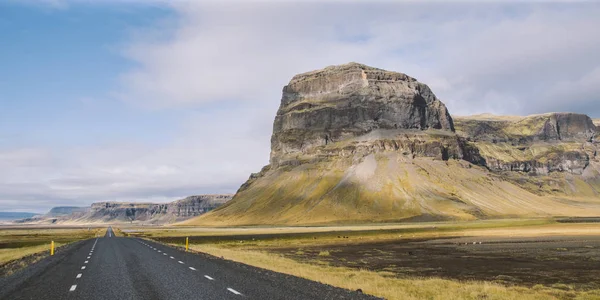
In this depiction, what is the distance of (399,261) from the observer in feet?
138

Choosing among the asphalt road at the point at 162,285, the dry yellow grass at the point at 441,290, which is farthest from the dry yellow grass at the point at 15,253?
the dry yellow grass at the point at 441,290

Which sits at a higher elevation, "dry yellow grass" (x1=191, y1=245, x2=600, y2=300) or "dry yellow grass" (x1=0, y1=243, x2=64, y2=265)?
"dry yellow grass" (x1=0, y1=243, x2=64, y2=265)

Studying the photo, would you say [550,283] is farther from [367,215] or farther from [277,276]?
[367,215]

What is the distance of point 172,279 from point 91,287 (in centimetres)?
354

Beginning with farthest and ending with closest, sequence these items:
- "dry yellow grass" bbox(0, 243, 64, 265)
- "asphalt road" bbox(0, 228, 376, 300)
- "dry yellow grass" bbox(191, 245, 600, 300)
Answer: "dry yellow grass" bbox(0, 243, 64, 265), "dry yellow grass" bbox(191, 245, 600, 300), "asphalt road" bbox(0, 228, 376, 300)

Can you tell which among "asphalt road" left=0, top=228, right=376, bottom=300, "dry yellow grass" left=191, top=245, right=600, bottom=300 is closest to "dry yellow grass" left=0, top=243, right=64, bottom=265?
"asphalt road" left=0, top=228, right=376, bottom=300

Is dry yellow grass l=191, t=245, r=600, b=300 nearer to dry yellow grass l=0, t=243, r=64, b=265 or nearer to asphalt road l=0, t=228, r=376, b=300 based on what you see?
asphalt road l=0, t=228, r=376, b=300

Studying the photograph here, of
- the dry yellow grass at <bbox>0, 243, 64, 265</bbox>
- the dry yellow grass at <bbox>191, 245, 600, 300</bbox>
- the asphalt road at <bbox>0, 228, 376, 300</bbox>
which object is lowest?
the dry yellow grass at <bbox>191, 245, 600, 300</bbox>

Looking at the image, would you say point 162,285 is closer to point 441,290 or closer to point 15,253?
point 441,290

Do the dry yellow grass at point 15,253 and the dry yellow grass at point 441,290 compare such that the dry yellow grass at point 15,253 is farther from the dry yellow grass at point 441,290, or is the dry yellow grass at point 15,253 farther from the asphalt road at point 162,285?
the dry yellow grass at point 441,290

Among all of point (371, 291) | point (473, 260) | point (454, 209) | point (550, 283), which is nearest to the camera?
point (371, 291)

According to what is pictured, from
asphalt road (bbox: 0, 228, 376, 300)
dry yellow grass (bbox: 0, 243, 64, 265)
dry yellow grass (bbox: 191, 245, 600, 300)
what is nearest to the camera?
asphalt road (bbox: 0, 228, 376, 300)

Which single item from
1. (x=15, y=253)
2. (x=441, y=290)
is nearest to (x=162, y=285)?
(x=441, y=290)

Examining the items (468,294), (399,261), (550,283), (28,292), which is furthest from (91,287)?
(399,261)
